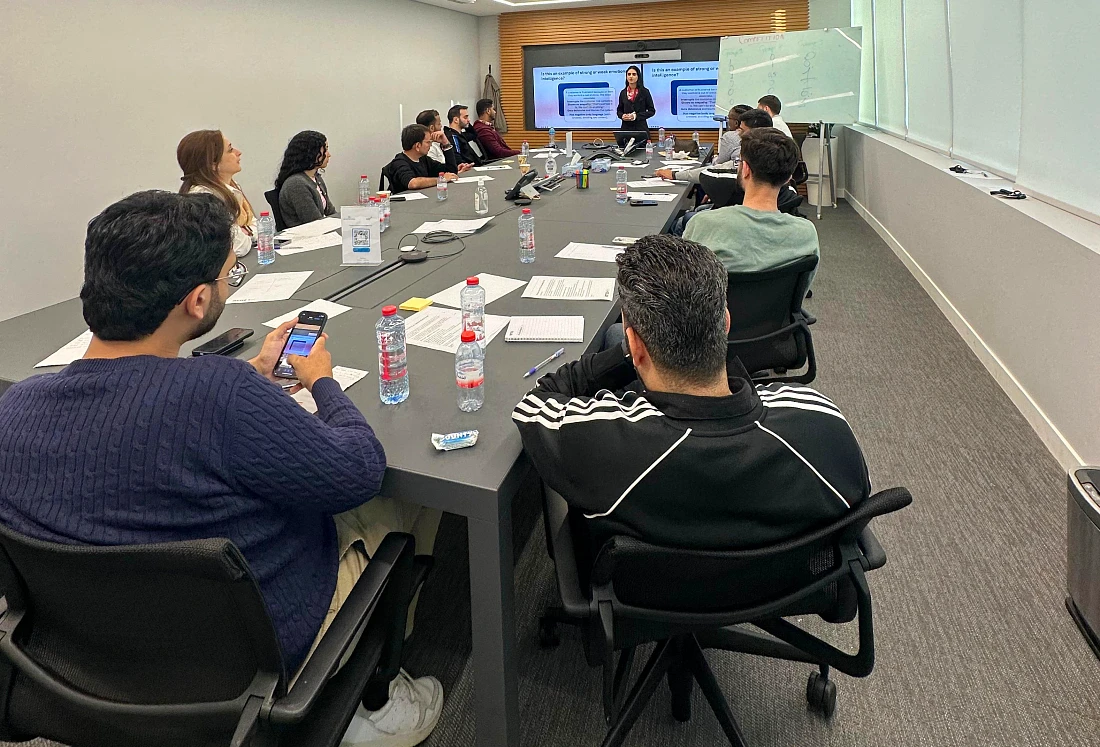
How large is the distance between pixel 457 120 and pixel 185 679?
7113 mm

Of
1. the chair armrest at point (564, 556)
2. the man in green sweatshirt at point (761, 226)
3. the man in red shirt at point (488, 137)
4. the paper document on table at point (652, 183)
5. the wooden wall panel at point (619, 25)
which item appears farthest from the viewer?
the wooden wall panel at point (619, 25)

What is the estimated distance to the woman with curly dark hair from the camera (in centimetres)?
379

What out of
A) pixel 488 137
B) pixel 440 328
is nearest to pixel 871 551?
pixel 440 328

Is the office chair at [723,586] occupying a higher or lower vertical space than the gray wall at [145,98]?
lower

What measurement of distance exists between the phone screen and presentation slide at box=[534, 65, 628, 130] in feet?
31.1

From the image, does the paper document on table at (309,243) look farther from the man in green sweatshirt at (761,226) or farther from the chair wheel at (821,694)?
the chair wheel at (821,694)

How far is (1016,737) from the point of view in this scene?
150 centimetres

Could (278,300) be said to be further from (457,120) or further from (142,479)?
(457,120)

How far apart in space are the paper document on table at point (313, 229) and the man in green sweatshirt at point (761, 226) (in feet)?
6.34

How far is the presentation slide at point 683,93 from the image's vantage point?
9.59 meters

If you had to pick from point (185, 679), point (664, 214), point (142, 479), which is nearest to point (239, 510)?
point (142, 479)

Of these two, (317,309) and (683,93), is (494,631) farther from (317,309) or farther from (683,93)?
(683,93)

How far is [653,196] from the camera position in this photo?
14.1ft

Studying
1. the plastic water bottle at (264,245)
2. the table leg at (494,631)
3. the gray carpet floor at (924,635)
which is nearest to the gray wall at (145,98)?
the plastic water bottle at (264,245)
